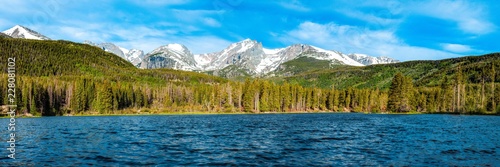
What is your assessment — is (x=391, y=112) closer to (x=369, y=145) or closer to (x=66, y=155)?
(x=369, y=145)

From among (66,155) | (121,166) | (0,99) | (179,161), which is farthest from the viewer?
(0,99)

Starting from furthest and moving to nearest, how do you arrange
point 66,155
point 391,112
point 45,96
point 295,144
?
point 391,112, point 45,96, point 295,144, point 66,155

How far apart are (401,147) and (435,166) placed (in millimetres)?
12458

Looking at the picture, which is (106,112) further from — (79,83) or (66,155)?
(66,155)

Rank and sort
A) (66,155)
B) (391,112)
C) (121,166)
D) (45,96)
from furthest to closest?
(391,112) < (45,96) < (66,155) < (121,166)

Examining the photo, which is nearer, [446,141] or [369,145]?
[369,145]

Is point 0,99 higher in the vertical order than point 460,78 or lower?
lower

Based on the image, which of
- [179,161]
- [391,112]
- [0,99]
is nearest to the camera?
[179,161]

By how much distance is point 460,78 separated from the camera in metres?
168

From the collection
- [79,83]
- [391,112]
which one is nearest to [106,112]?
[79,83]

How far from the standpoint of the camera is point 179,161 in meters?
32.1

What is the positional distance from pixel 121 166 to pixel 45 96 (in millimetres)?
155251

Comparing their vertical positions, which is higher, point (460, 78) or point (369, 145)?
point (460, 78)

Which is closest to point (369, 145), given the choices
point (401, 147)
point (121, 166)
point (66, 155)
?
point (401, 147)
